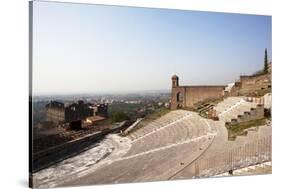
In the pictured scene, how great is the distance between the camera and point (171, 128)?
4.44m

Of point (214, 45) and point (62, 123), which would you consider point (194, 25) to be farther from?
point (62, 123)

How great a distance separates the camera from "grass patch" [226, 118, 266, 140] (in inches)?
183

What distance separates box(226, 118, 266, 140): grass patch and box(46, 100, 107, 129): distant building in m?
1.37

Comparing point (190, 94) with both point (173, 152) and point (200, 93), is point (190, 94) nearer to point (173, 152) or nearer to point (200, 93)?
point (200, 93)

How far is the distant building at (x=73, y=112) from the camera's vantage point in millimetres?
4035

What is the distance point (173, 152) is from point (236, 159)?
72 cm

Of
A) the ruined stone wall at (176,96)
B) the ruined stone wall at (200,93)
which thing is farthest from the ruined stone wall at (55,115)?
the ruined stone wall at (200,93)

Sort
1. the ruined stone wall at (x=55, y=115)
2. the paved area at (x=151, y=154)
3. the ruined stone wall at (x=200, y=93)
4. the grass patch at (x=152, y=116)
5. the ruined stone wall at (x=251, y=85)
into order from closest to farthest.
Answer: the ruined stone wall at (x=55, y=115)
the paved area at (x=151, y=154)
the grass patch at (x=152, y=116)
the ruined stone wall at (x=200, y=93)
the ruined stone wall at (x=251, y=85)

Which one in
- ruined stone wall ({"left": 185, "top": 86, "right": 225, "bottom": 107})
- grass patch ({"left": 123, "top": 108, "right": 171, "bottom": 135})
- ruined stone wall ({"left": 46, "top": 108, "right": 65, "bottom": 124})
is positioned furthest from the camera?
ruined stone wall ({"left": 185, "top": 86, "right": 225, "bottom": 107})

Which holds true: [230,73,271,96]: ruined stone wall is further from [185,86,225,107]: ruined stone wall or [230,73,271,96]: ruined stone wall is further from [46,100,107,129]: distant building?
[46,100,107,129]: distant building

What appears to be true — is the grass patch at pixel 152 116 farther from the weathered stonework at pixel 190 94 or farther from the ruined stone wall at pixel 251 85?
the ruined stone wall at pixel 251 85

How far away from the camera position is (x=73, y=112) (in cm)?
414

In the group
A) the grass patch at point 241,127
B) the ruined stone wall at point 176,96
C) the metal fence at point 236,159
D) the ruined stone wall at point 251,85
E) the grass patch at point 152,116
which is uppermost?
the ruined stone wall at point 251,85

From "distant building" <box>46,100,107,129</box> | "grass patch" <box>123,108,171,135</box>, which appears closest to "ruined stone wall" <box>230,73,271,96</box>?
"grass patch" <box>123,108,171,135</box>
